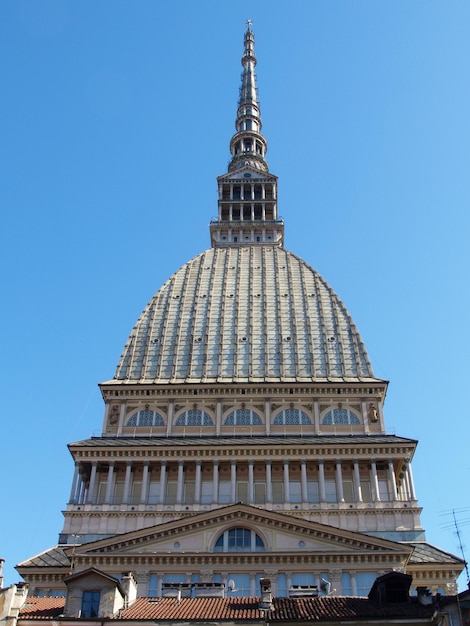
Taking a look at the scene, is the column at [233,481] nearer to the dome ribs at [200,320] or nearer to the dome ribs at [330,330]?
the dome ribs at [200,320]

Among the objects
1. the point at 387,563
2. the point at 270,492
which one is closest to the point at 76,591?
the point at 387,563

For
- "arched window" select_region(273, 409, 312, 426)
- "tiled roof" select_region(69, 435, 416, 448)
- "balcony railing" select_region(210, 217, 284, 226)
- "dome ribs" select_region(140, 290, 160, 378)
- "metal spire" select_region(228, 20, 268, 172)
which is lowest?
"tiled roof" select_region(69, 435, 416, 448)

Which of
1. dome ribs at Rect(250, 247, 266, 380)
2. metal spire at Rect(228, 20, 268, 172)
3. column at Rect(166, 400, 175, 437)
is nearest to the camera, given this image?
column at Rect(166, 400, 175, 437)

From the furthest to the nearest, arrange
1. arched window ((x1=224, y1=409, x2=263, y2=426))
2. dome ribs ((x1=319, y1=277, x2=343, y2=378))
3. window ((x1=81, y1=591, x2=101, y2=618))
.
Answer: dome ribs ((x1=319, y1=277, x2=343, y2=378)), arched window ((x1=224, y1=409, x2=263, y2=426)), window ((x1=81, y1=591, x2=101, y2=618))

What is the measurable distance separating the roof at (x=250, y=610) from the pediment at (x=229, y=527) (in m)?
13.1

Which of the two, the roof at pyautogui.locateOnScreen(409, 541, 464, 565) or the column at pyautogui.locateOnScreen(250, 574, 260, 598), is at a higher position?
the roof at pyautogui.locateOnScreen(409, 541, 464, 565)

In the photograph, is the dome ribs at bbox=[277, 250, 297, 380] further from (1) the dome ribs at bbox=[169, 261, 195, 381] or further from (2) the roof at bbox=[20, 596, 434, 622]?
(2) the roof at bbox=[20, 596, 434, 622]

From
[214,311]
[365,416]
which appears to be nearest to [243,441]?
[365,416]

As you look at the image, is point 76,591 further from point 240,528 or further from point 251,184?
point 251,184

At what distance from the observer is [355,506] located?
185ft

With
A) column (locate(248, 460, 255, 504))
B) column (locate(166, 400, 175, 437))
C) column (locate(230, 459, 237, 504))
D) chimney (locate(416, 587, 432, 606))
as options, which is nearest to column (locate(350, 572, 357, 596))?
column (locate(248, 460, 255, 504))

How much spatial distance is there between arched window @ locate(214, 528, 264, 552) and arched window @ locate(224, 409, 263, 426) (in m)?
16.5

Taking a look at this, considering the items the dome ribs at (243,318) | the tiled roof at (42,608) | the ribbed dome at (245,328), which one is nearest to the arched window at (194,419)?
the ribbed dome at (245,328)

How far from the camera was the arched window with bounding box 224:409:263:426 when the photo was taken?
64062 millimetres
